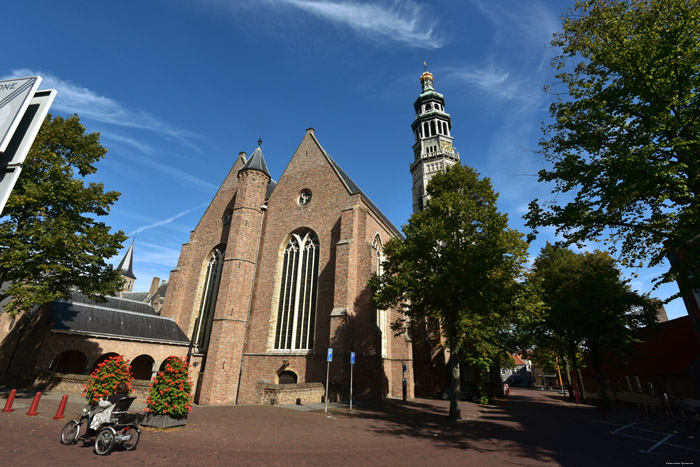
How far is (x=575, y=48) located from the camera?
11.0 m

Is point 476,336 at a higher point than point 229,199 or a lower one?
lower

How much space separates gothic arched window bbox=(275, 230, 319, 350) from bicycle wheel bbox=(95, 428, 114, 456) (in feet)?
46.7

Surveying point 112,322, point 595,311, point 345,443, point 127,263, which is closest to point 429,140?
point 595,311

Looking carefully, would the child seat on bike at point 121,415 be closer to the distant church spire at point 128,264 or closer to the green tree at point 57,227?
the green tree at point 57,227

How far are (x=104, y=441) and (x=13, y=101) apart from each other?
7724mm

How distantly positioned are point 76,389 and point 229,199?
55.0 ft

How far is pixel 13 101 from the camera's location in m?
2.20

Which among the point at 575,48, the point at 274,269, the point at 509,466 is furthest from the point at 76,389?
the point at 575,48

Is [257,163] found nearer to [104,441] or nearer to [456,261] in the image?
[456,261]

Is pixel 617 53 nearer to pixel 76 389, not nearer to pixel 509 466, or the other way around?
pixel 509 466

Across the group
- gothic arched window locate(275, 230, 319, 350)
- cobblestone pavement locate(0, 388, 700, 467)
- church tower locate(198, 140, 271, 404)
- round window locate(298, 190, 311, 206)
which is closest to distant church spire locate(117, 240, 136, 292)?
church tower locate(198, 140, 271, 404)

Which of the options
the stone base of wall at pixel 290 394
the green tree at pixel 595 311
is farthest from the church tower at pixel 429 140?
the stone base of wall at pixel 290 394

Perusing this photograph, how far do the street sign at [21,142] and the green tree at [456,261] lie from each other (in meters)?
13.8

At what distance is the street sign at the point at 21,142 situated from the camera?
2.05m
